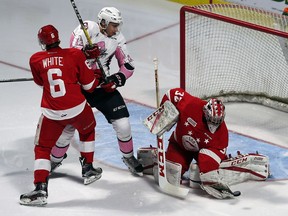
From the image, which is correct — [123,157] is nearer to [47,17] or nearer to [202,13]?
[202,13]

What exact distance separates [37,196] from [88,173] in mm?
383

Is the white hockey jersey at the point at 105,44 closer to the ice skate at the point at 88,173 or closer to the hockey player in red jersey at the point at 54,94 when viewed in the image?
the hockey player in red jersey at the point at 54,94

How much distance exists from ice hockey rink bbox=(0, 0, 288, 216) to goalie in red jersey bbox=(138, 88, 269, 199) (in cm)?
9

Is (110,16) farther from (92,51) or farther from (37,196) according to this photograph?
(37,196)

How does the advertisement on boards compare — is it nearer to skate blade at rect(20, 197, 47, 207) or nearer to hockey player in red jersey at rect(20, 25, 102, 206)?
hockey player in red jersey at rect(20, 25, 102, 206)

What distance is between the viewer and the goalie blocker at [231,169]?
5.01 meters

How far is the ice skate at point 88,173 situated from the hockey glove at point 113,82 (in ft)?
1.38

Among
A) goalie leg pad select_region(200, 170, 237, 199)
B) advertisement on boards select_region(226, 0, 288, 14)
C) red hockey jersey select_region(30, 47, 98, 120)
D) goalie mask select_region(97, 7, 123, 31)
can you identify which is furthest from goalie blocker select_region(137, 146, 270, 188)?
advertisement on boards select_region(226, 0, 288, 14)

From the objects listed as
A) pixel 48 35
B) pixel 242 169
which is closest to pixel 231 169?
pixel 242 169

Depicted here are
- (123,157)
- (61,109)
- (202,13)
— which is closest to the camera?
(61,109)

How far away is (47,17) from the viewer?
7855 mm

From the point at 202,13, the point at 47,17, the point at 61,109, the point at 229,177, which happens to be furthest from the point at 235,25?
the point at 47,17

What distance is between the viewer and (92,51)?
487 cm

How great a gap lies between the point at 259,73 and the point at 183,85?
0.53 m
